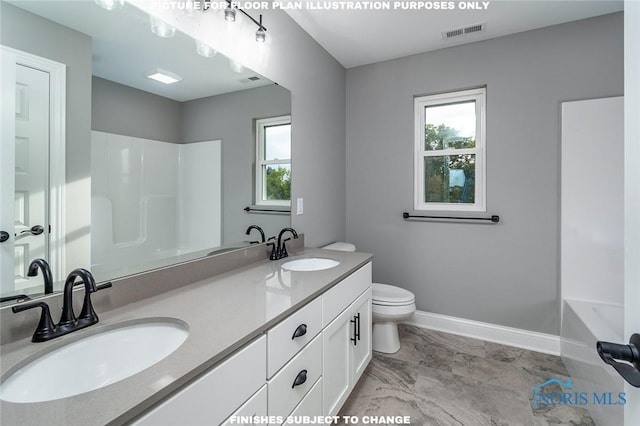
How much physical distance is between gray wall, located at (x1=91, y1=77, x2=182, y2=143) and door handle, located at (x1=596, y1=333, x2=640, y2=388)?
147 centimetres

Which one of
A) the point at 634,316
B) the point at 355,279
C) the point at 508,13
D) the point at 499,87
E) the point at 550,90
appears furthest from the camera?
the point at 499,87

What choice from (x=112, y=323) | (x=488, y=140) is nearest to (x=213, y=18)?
(x=112, y=323)

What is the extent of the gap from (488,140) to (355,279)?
5.60 ft

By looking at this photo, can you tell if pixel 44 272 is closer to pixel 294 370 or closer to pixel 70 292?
pixel 70 292

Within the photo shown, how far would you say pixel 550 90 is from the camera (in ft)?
7.34

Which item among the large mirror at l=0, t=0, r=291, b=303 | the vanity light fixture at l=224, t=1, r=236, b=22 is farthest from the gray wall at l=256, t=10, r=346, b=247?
the large mirror at l=0, t=0, r=291, b=303

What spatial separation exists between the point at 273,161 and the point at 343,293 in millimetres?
960

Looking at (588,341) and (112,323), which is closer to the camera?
(112,323)

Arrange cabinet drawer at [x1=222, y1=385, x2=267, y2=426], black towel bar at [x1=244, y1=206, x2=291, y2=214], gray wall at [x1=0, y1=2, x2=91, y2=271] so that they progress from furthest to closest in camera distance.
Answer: black towel bar at [x1=244, y1=206, x2=291, y2=214]
gray wall at [x1=0, y1=2, x2=91, y2=271]
cabinet drawer at [x1=222, y1=385, x2=267, y2=426]

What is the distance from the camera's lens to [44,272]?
869 millimetres

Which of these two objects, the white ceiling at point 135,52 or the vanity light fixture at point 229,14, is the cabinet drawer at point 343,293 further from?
the vanity light fixture at point 229,14

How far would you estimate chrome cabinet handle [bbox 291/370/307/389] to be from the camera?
109 cm

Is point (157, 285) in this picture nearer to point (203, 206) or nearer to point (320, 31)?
point (203, 206)

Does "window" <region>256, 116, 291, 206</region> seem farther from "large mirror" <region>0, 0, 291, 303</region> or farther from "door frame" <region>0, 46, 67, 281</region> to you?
"door frame" <region>0, 46, 67, 281</region>
